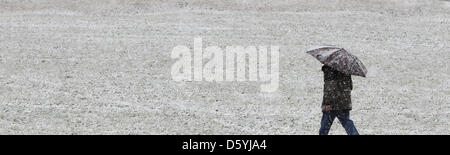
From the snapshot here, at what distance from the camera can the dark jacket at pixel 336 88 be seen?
9727mm

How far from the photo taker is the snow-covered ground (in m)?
12.9

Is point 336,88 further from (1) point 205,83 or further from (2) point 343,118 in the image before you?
(1) point 205,83

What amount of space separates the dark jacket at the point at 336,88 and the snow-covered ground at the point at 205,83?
→ 2.58 m

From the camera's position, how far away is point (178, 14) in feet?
76.1

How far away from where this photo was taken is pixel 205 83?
15656 millimetres

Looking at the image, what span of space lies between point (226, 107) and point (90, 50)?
6.44m

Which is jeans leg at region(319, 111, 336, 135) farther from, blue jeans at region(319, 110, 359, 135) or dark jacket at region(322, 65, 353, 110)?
dark jacket at region(322, 65, 353, 110)

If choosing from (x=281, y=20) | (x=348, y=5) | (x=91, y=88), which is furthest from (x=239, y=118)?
(x=348, y=5)

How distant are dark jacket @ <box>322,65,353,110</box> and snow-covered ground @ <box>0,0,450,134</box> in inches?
101

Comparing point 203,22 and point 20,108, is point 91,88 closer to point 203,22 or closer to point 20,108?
point 20,108

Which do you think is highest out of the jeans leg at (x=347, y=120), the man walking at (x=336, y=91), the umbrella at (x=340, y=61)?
the umbrella at (x=340, y=61)

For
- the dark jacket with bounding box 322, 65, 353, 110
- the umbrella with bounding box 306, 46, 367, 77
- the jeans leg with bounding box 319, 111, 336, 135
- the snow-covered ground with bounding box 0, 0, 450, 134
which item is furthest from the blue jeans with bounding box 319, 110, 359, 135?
the snow-covered ground with bounding box 0, 0, 450, 134

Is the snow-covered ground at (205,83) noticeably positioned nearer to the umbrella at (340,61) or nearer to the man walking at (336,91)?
the man walking at (336,91)

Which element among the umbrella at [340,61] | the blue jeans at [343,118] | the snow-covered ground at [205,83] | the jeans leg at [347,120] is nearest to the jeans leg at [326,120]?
the blue jeans at [343,118]
